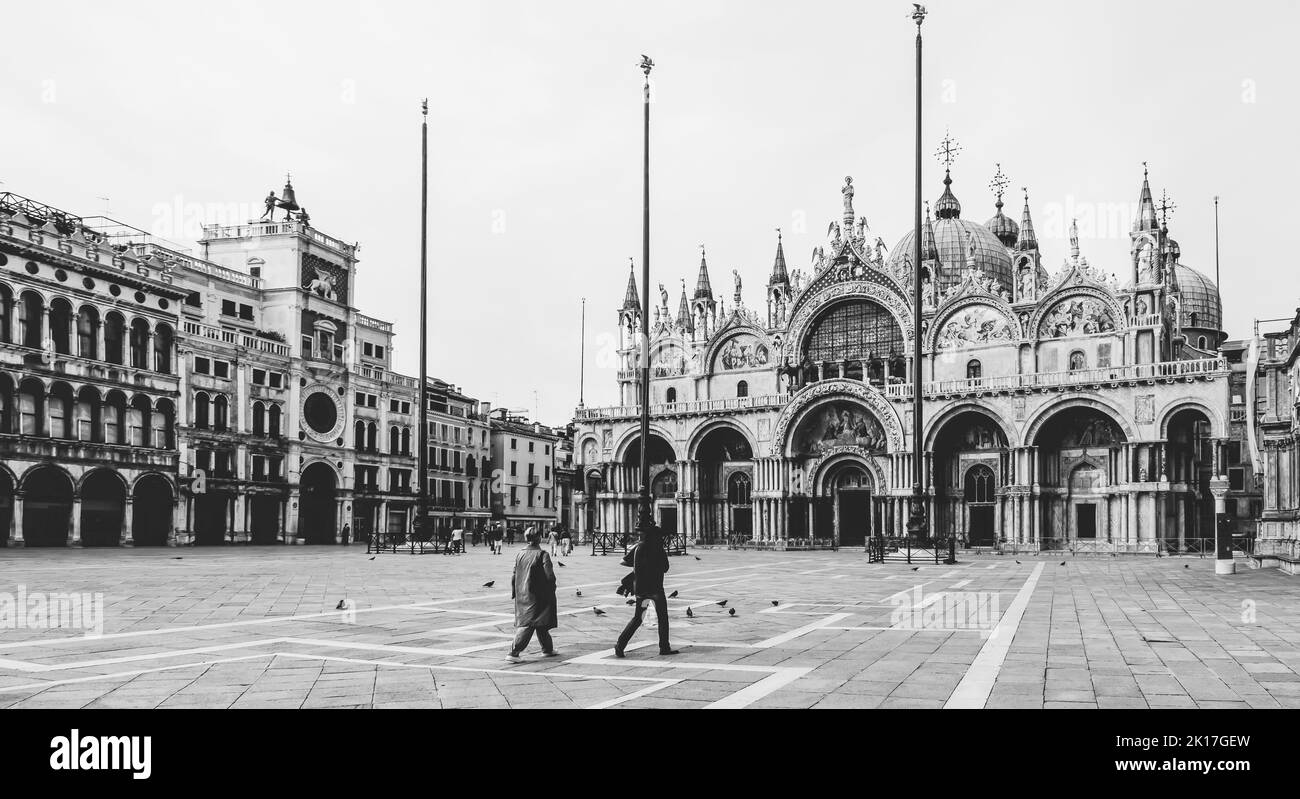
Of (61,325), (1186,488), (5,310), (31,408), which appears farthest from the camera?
(1186,488)

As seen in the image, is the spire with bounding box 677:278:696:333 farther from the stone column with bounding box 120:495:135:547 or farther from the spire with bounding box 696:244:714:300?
the stone column with bounding box 120:495:135:547

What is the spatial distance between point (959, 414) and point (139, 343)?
141ft

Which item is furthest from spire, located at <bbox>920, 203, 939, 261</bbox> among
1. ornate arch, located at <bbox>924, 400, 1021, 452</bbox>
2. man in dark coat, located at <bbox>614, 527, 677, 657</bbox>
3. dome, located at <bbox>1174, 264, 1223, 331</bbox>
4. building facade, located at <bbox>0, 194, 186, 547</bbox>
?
man in dark coat, located at <bbox>614, 527, 677, 657</bbox>

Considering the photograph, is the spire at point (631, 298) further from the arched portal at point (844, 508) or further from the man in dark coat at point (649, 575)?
the man in dark coat at point (649, 575)

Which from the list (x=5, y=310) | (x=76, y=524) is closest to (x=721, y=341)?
(x=76, y=524)

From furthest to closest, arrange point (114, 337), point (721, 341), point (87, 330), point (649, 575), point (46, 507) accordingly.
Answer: point (721, 341) → point (114, 337) → point (87, 330) → point (46, 507) → point (649, 575)

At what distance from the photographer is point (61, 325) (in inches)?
1967

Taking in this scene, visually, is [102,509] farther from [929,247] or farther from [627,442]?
[929,247]

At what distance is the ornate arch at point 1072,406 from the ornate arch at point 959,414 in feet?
2.40

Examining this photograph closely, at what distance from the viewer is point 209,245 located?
2714 inches
